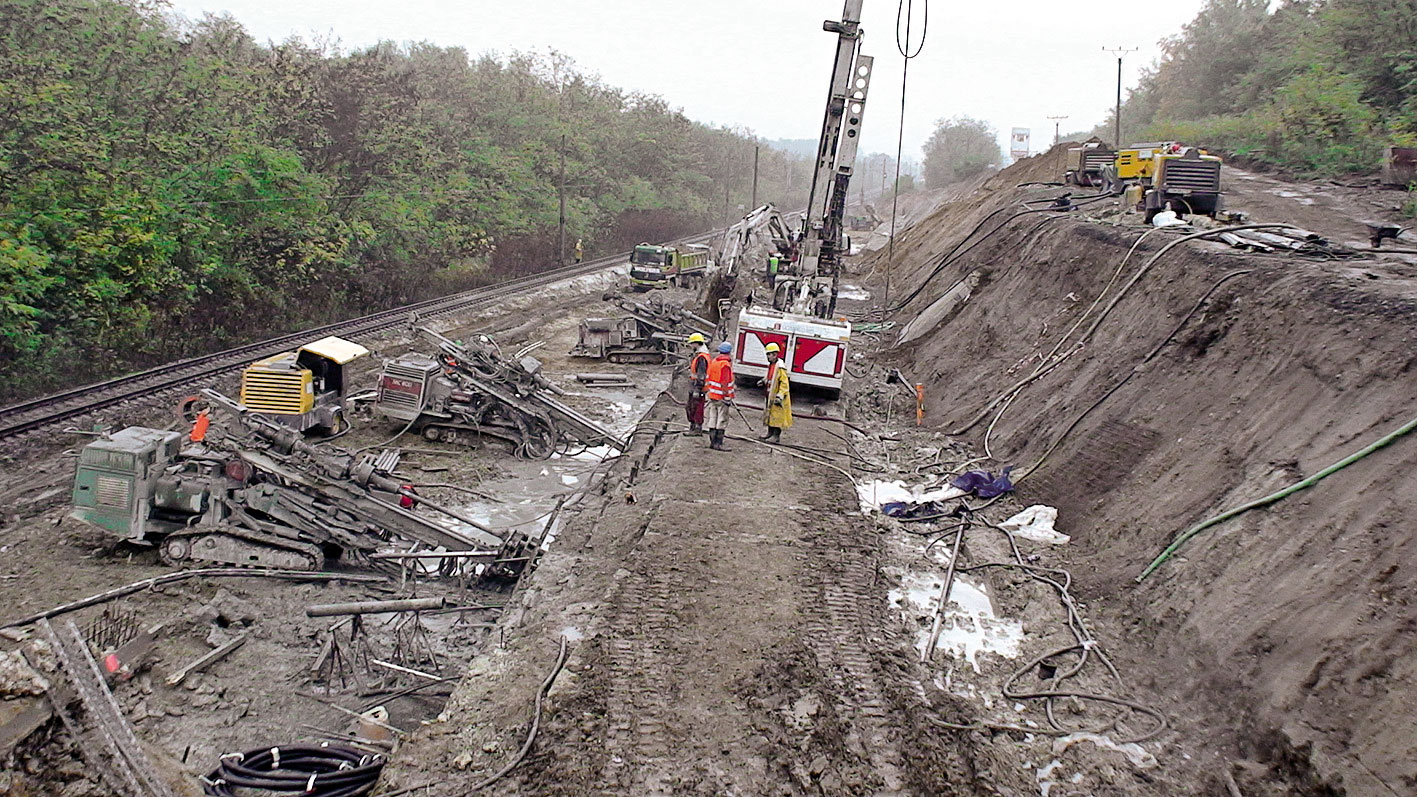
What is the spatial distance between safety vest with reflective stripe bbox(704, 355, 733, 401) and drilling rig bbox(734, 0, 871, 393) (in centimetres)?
325

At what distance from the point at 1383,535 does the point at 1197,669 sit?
157 cm

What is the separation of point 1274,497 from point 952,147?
10482cm

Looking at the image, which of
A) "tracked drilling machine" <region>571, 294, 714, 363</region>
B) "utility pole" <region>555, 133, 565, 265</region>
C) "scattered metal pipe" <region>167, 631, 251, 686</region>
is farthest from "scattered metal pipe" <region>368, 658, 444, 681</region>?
"utility pole" <region>555, 133, 565, 265</region>

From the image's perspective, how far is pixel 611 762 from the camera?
5191mm

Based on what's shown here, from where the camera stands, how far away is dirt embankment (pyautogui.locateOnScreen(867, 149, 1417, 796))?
546 cm

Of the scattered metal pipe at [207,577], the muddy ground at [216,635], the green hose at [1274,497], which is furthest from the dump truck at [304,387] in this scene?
the green hose at [1274,497]

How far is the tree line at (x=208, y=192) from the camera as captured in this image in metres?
16.8

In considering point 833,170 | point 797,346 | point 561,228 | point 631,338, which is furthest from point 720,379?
point 561,228

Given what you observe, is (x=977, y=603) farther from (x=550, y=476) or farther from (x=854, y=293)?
(x=854, y=293)

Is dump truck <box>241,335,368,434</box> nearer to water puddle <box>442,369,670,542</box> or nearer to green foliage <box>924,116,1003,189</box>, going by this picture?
water puddle <box>442,369,670,542</box>

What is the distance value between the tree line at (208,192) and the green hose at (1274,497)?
17.3 metres

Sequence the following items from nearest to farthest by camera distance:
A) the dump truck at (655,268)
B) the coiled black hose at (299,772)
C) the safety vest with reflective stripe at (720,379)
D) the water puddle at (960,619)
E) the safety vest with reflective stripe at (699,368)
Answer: the coiled black hose at (299,772)
the water puddle at (960,619)
the safety vest with reflective stripe at (720,379)
the safety vest with reflective stripe at (699,368)
the dump truck at (655,268)

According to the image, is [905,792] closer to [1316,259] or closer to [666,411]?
[1316,259]

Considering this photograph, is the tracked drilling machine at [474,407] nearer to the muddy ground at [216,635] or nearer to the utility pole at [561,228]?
the muddy ground at [216,635]
